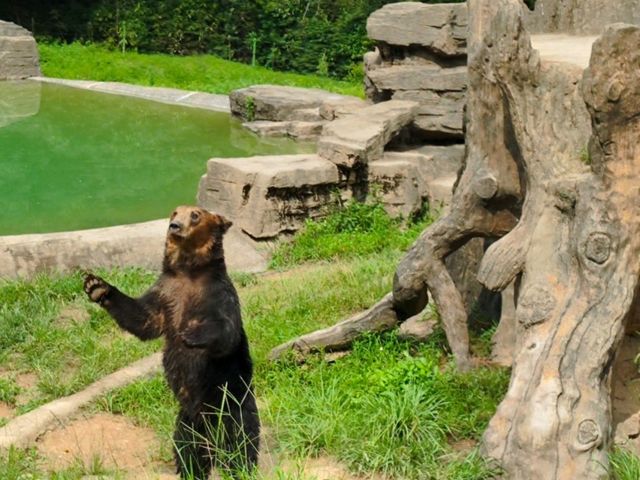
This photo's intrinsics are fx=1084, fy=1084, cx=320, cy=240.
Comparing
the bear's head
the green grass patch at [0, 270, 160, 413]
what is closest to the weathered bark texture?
the bear's head

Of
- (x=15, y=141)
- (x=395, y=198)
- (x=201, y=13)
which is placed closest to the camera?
(x=395, y=198)

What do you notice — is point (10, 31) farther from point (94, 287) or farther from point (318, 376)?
point (94, 287)

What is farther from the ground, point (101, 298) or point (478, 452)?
point (101, 298)

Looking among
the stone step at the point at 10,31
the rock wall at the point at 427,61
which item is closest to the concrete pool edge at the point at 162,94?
the stone step at the point at 10,31

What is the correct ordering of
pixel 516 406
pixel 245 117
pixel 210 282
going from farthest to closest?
1. pixel 245 117
2. pixel 210 282
3. pixel 516 406

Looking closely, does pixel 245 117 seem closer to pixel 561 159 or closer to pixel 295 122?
pixel 295 122

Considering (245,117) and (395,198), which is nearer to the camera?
(395,198)

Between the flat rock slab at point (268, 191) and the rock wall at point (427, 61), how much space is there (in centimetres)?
257

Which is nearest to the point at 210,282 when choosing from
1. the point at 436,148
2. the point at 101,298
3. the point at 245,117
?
the point at 101,298

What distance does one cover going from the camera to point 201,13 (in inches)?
1023

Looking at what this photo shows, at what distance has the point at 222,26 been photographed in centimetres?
2611

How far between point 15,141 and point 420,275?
11.0m

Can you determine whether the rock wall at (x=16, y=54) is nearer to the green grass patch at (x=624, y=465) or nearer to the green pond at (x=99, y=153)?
the green pond at (x=99, y=153)

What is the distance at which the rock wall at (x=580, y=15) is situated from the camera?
648 cm
